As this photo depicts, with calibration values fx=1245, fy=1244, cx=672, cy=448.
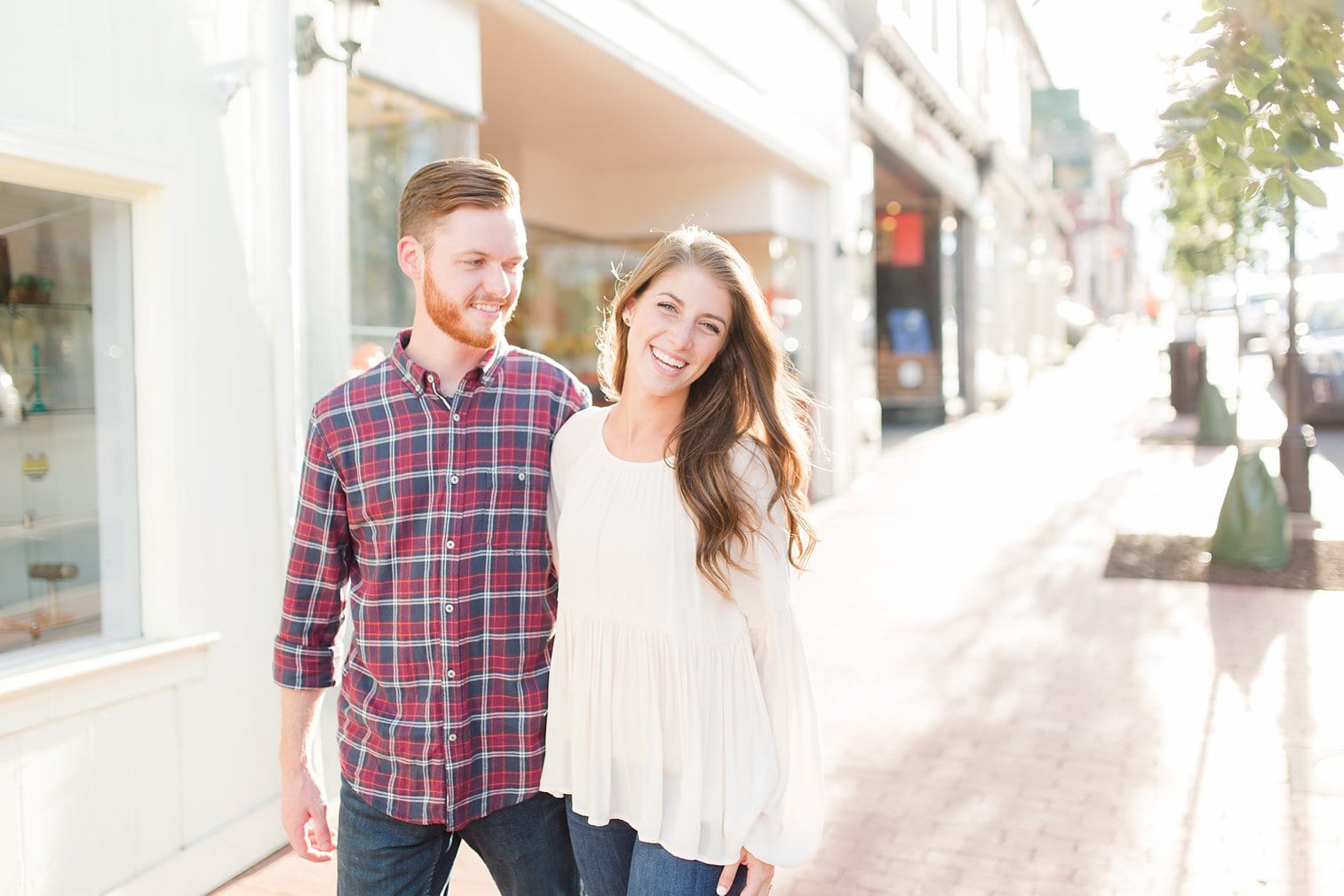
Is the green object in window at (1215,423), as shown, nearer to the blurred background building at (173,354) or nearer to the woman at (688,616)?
the blurred background building at (173,354)

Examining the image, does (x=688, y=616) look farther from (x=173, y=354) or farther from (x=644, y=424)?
(x=173, y=354)

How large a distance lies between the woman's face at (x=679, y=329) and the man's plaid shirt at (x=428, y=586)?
31 cm

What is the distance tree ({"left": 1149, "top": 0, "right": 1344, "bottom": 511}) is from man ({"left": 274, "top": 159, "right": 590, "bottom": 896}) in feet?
6.53

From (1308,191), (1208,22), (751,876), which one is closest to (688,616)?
(751,876)

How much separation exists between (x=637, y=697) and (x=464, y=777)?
374 millimetres

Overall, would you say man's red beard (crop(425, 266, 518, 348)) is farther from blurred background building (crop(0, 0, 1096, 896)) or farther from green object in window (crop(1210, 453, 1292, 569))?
green object in window (crop(1210, 453, 1292, 569))

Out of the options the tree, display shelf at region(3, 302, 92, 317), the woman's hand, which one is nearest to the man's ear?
the woman's hand

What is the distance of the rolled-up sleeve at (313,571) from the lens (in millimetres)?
2330

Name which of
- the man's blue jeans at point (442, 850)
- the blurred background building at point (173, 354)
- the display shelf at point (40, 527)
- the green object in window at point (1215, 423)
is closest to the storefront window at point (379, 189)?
the blurred background building at point (173, 354)

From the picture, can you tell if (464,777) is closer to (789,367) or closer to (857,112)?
(789,367)

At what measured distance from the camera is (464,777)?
7.53 feet

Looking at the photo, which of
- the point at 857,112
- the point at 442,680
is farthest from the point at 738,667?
the point at 857,112

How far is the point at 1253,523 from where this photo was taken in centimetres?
877

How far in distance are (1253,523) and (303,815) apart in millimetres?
Answer: 8032
